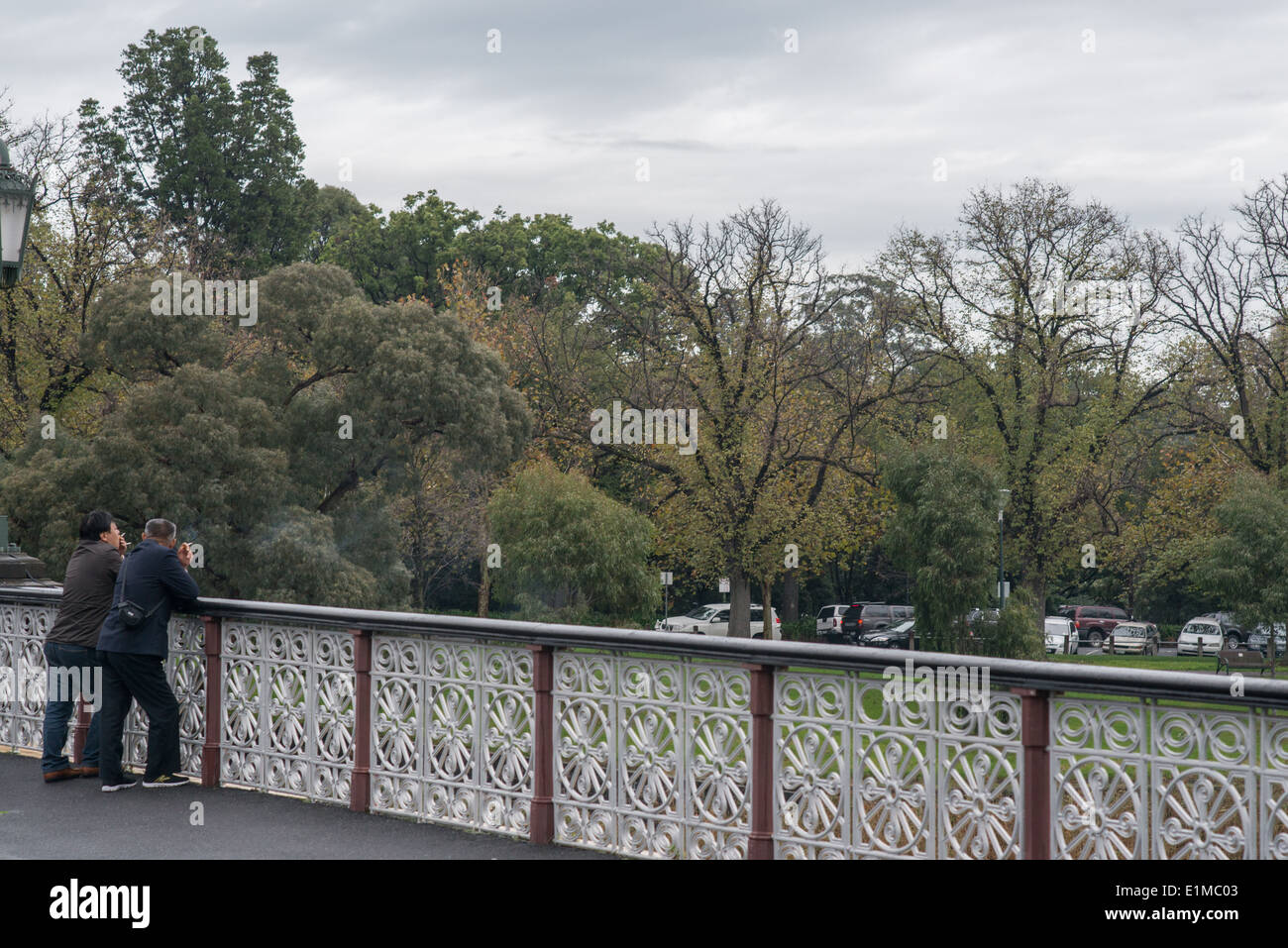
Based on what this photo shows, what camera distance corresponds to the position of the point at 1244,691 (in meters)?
4.34

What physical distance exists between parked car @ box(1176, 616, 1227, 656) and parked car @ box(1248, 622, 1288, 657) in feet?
4.10

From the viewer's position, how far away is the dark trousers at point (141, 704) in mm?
7562

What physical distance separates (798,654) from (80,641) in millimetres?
4548

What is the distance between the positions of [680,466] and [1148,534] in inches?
592

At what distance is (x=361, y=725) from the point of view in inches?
280

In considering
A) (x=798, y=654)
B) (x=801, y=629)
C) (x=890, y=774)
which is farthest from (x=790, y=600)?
(x=890, y=774)

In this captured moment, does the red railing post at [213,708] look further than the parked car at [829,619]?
No

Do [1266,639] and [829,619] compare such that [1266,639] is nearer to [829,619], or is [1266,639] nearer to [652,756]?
[829,619]

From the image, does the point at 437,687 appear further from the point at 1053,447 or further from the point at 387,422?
the point at 1053,447

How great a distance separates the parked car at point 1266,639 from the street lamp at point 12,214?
3720 cm

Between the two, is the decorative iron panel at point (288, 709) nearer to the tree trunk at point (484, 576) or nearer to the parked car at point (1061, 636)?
the tree trunk at point (484, 576)

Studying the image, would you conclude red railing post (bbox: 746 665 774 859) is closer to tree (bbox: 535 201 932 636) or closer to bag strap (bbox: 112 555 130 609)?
bag strap (bbox: 112 555 130 609)

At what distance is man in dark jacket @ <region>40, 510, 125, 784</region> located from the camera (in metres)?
7.85

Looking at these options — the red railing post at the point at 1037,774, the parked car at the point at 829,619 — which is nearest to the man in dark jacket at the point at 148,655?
the red railing post at the point at 1037,774
